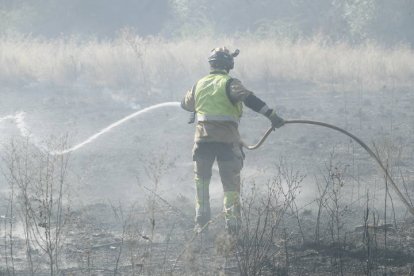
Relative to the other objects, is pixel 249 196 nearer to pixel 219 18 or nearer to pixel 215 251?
pixel 215 251

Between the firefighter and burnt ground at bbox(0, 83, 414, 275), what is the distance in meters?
0.38

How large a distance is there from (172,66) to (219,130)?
11337mm

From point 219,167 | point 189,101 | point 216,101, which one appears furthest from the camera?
point 189,101

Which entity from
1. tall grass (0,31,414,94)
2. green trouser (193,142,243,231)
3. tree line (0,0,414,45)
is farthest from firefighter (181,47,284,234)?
tree line (0,0,414,45)

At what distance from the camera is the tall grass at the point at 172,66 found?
1806cm

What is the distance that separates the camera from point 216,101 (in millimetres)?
7555

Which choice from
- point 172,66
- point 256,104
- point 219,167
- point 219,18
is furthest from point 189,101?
point 219,18

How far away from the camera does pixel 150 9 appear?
109 feet

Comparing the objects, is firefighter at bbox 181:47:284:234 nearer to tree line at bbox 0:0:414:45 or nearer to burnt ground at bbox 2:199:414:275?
burnt ground at bbox 2:199:414:275

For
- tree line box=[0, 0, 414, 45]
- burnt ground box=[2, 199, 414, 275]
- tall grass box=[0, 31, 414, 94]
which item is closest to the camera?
burnt ground box=[2, 199, 414, 275]

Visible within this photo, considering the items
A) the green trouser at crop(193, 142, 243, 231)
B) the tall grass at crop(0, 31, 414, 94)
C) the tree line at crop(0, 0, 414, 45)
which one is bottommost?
the green trouser at crop(193, 142, 243, 231)

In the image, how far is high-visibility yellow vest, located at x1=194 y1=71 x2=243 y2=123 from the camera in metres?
7.53

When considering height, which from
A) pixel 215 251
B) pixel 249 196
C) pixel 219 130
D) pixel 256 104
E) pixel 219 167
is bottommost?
pixel 215 251

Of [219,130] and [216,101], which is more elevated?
[216,101]
